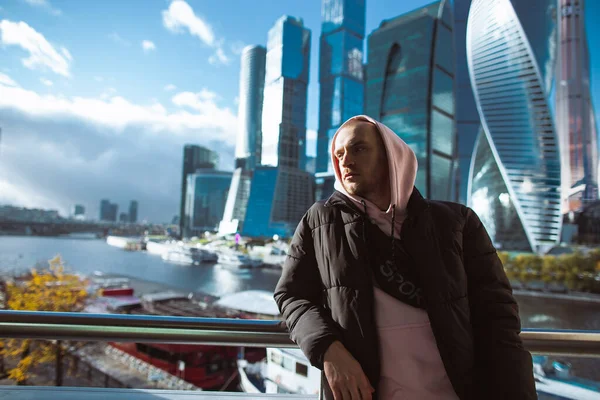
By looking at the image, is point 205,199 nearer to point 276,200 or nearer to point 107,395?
point 276,200

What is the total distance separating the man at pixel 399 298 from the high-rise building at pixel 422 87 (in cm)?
2270

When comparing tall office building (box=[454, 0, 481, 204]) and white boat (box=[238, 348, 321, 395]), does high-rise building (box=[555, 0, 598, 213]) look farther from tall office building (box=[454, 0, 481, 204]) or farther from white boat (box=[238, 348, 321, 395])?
white boat (box=[238, 348, 321, 395])

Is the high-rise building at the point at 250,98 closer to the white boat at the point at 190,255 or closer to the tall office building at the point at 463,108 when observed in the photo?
the white boat at the point at 190,255

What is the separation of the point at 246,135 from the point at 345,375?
21068mm

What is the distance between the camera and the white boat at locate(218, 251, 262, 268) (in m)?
13.6

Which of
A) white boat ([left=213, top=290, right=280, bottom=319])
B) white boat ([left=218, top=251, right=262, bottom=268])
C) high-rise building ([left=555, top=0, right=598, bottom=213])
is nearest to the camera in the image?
white boat ([left=213, top=290, right=280, bottom=319])

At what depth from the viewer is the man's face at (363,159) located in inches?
19.2

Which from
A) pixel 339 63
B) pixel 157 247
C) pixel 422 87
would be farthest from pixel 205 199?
pixel 339 63

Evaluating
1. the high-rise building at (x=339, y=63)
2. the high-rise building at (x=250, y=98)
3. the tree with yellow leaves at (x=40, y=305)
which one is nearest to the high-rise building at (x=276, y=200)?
the high-rise building at (x=250, y=98)

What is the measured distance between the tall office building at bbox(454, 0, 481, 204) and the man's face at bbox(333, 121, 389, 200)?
2986 cm

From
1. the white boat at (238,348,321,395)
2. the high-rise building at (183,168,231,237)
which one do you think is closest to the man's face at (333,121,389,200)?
the white boat at (238,348,321,395)

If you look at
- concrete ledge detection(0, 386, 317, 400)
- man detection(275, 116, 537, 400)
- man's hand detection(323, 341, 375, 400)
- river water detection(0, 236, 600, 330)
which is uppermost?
man detection(275, 116, 537, 400)

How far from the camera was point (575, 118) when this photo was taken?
1603cm

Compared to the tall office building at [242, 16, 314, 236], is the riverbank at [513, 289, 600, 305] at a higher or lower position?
lower
